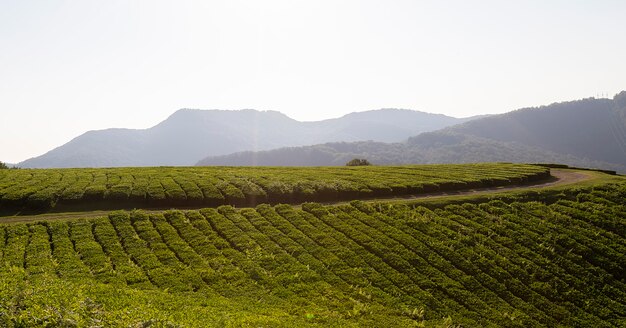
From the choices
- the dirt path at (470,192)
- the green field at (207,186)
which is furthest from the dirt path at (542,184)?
the green field at (207,186)

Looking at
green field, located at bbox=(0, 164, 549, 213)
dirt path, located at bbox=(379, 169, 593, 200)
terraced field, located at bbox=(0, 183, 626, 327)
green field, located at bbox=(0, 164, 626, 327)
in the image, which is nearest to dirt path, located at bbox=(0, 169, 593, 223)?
dirt path, located at bbox=(379, 169, 593, 200)

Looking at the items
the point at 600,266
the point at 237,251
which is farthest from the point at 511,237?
the point at 237,251

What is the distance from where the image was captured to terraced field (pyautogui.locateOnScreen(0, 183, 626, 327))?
2088 centimetres

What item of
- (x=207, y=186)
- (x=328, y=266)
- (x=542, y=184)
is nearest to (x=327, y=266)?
(x=328, y=266)

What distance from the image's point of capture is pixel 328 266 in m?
28.3

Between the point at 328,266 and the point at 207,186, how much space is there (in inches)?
870

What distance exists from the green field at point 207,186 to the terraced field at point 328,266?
487 cm

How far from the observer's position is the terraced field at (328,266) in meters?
20.9

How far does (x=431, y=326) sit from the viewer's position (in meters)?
22.3

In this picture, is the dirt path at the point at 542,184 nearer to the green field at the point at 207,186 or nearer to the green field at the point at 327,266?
the green field at the point at 207,186

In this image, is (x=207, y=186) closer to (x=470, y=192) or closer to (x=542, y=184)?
(x=470, y=192)

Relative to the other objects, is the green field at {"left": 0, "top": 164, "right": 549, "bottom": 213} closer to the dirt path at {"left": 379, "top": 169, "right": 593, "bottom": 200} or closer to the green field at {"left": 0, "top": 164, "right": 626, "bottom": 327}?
the dirt path at {"left": 379, "top": 169, "right": 593, "bottom": 200}

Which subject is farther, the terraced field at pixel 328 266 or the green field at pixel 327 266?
the terraced field at pixel 328 266

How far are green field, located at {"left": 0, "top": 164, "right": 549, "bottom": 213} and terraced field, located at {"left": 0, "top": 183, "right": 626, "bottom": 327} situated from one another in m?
4.87
